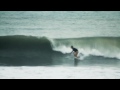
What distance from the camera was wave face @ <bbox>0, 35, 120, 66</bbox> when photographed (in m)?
3.71

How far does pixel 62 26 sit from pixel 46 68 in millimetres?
704

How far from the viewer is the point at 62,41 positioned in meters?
3.82

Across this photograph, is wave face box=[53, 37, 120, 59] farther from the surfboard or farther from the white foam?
the white foam

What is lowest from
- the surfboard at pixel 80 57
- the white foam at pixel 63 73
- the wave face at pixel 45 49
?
the white foam at pixel 63 73

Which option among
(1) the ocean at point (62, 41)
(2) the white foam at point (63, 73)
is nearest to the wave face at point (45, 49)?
(1) the ocean at point (62, 41)

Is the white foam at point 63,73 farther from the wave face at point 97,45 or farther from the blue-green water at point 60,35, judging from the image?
the wave face at point 97,45

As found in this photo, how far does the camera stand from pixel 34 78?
359 centimetres

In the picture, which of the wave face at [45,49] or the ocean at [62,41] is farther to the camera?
the wave face at [45,49]

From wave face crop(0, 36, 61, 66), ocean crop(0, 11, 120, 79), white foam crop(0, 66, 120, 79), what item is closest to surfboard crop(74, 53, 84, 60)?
ocean crop(0, 11, 120, 79)

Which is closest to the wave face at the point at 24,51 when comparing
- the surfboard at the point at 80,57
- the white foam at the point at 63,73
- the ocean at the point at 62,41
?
the ocean at the point at 62,41

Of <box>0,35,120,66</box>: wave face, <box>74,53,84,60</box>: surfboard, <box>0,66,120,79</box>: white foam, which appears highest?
<box>0,35,120,66</box>: wave face

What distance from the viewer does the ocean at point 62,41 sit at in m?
3.60

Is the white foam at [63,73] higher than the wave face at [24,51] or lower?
lower
